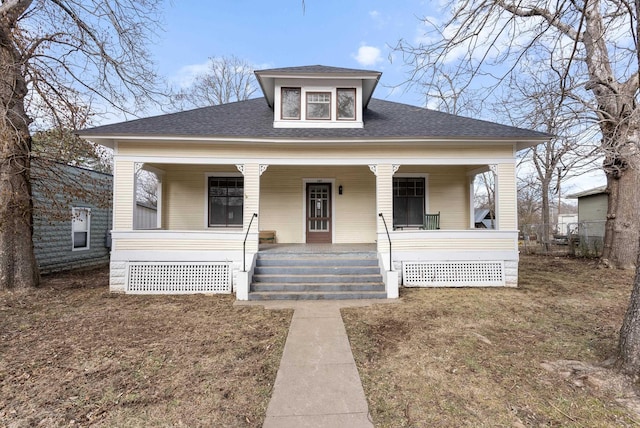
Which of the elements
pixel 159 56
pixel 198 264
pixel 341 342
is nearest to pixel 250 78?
pixel 159 56

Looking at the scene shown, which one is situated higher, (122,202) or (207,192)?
(207,192)

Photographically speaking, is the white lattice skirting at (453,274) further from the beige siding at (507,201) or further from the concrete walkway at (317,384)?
the concrete walkway at (317,384)

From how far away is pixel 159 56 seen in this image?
7.99 meters

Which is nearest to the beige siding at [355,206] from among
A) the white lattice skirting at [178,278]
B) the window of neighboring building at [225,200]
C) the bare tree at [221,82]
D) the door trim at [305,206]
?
the door trim at [305,206]

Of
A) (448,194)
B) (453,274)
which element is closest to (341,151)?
(453,274)

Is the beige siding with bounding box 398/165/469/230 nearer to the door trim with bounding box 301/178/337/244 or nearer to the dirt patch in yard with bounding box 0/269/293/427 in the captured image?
the door trim with bounding box 301/178/337/244

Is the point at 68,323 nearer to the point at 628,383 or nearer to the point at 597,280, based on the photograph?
the point at 628,383

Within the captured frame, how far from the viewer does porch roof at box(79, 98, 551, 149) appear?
718 cm

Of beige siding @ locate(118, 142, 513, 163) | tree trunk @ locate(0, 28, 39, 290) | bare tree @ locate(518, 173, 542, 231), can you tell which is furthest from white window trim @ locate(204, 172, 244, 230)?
bare tree @ locate(518, 173, 542, 231)

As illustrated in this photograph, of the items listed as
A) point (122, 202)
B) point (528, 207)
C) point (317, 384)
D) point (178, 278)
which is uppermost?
point (528, 207)

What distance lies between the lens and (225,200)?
971cm

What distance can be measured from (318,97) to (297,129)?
1392mm

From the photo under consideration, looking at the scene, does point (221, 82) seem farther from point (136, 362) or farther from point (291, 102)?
point (136, 362)

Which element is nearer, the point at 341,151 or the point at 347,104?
the point at 341,151
